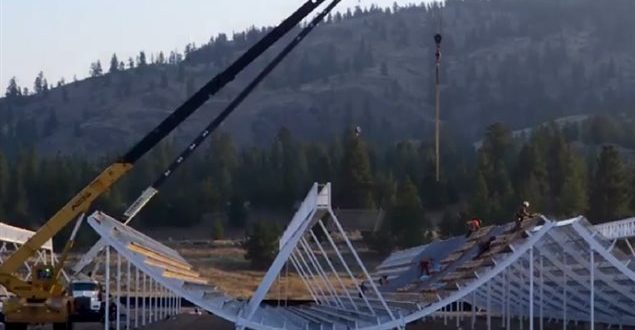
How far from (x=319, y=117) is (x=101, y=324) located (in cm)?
14638

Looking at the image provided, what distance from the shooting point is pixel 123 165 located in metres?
38.2

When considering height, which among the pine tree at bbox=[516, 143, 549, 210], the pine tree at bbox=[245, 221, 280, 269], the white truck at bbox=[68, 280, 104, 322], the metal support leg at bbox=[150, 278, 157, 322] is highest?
the white truck at bbox=[68, 280, 104, 322]

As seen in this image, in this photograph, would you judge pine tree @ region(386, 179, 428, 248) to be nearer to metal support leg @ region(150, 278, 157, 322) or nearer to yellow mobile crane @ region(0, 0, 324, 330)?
metal support leg @ region(150, 278, 157, 322)

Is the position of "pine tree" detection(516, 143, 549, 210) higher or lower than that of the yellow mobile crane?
lower

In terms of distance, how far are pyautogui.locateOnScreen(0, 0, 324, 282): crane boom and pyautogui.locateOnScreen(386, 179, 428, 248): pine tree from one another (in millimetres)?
34631

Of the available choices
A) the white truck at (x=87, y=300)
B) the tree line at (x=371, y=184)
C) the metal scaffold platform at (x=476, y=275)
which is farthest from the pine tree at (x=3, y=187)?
the metal scaffold platform at (x=476, y=275)

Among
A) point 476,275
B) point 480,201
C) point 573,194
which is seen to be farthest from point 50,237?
point 573,194

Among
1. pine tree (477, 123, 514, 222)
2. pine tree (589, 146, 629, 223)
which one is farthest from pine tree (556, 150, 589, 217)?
pine tree (477, 123, 514, 222)

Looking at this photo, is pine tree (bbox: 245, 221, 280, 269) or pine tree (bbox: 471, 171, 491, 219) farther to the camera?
pine tree (bbox: 471, 171, 491, 219)

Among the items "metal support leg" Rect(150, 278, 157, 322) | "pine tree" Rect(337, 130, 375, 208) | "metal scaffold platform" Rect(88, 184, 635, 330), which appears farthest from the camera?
"pine tree" Rect(337, 130, 375, 208)

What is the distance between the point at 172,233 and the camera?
88.9m

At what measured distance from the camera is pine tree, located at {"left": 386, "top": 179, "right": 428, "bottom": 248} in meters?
73.2

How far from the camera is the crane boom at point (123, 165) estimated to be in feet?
121

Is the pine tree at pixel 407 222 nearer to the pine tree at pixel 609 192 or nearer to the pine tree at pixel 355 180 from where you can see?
the pine tree at pixel 609 192
